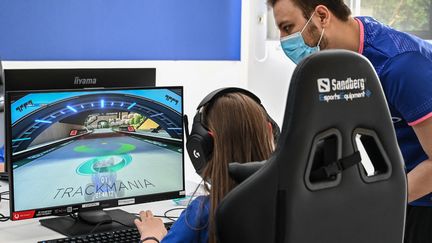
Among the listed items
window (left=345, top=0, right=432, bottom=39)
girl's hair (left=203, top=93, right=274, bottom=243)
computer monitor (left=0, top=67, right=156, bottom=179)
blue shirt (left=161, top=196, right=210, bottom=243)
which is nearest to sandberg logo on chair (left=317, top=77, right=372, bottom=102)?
girl's hair (left=203, top=93, right=274, bottom=243)

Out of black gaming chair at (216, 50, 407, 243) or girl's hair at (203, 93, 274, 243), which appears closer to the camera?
black gaming chair at (216, 50, 407, 243)

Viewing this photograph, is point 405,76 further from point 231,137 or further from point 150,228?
point 150,228

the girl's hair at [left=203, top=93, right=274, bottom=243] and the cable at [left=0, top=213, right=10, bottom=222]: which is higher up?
the girl's hair at [left=203, top=93, right=274, bottom=243]

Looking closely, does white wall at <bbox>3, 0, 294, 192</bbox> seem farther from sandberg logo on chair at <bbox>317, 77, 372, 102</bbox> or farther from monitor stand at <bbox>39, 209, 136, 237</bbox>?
sandberg logo on chair at <bbox>317, 77, 372, 102</bbox>

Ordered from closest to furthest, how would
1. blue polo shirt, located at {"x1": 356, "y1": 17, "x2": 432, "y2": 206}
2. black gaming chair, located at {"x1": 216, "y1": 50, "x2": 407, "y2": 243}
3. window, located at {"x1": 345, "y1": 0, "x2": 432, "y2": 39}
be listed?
black gaming chair, located at {"x1": 216, "y1": 50, "x2": 407, "y2": 243}
blue polo shirt, located at {"x1": 356, "y1": 17, "x2": 432, "y2": 206}
window, located at {"x1": 345, "y1": 0, "x2": 432, "y2": 39}

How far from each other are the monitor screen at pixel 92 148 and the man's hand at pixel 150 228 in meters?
0.24

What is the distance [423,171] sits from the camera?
1.67 metres

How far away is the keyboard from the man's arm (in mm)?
802

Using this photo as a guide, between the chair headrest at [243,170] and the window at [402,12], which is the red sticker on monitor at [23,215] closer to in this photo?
the chair headrest at [243,170]

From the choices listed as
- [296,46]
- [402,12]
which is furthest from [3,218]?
[402,12]

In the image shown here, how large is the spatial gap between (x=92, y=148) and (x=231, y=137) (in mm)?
660

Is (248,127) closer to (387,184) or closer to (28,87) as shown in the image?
(387,184)

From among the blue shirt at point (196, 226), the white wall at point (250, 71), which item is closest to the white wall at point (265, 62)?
the white wall at point (250, 71)

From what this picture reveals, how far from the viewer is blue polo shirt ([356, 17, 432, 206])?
164cm
